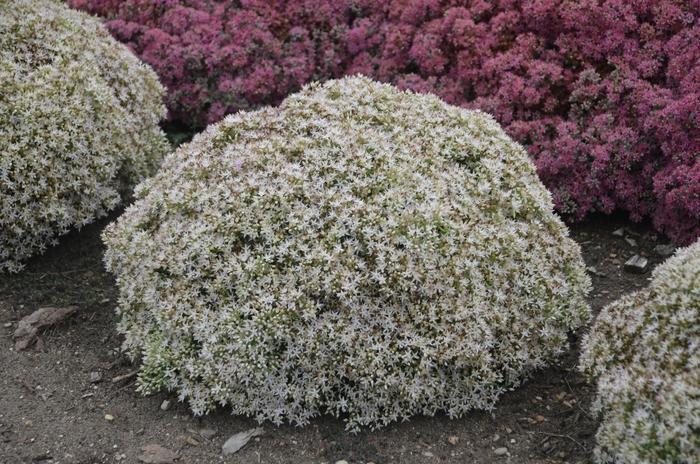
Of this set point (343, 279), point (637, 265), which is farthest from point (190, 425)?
point (637, 265)

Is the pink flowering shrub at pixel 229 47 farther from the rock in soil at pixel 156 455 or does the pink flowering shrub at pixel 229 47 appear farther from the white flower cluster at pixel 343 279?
the rock in soil at pixel 156 455

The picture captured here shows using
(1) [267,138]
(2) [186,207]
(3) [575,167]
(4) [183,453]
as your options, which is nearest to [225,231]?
(2) [186,207]

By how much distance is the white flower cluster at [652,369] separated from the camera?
10.7 ft

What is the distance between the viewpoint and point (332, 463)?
4.12 m

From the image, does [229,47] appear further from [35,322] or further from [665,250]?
[665,250]

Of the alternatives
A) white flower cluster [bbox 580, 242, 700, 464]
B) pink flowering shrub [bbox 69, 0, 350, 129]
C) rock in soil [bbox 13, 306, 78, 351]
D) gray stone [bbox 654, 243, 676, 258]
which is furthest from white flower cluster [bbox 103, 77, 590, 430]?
pink flowering shrub [bbox 69, 0, 350, 129]

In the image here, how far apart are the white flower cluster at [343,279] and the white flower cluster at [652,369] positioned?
0.63m

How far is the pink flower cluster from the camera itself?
237 inches

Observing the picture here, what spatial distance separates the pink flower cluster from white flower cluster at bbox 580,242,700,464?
6.68ft

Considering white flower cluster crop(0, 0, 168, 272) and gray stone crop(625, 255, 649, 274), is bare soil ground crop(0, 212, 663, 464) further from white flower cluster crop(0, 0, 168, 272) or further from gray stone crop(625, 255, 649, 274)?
gray stone crop(625, 255, 649, 274)

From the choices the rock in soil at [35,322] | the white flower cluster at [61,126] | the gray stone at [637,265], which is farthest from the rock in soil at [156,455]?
the gray stone at [637,265]

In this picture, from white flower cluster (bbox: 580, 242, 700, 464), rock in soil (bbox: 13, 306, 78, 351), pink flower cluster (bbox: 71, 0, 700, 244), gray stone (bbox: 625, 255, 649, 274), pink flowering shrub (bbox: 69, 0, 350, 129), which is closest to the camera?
white flower cluster (bbox: 580, 242, 700, 464)

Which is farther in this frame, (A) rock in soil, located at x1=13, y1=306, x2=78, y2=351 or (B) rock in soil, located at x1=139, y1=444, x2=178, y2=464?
(A) rock in soil, located at x1=13, y1=306, x2=78, y2=351

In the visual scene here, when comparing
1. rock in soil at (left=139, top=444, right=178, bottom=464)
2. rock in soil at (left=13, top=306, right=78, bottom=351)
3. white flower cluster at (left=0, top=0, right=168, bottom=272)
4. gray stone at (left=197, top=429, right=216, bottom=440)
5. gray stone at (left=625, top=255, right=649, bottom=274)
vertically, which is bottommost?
rock in soil at (left=139, top=444, right=178, bottom=464)
